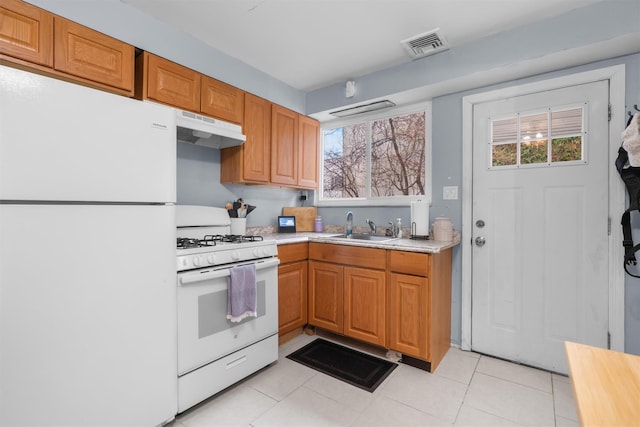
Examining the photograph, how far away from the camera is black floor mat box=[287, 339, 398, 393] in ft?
6.98

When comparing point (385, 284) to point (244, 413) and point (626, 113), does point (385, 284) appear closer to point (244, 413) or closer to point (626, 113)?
point (244, 413)

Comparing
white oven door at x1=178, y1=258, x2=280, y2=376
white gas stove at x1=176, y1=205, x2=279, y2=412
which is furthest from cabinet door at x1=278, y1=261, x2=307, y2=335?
white oven door at x1=178, y1=258, x2=280, y2=376

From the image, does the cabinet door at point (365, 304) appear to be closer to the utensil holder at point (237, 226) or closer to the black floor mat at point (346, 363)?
the black floor mat at point (346, 363)

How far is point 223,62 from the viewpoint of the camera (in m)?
2.62

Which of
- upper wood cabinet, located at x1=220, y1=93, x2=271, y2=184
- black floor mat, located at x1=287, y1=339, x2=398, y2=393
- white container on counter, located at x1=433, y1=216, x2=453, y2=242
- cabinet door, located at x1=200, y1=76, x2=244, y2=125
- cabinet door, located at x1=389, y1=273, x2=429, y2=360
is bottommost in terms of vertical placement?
black floor mat, located at x1=287, y1=339, x2=398, y2=393

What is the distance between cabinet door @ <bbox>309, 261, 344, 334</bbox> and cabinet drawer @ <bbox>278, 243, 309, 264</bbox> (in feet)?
0.38

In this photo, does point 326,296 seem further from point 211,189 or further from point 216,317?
point 211,189

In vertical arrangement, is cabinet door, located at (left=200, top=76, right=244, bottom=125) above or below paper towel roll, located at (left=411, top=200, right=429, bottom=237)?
above

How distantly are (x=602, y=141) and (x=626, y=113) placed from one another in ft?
0.66

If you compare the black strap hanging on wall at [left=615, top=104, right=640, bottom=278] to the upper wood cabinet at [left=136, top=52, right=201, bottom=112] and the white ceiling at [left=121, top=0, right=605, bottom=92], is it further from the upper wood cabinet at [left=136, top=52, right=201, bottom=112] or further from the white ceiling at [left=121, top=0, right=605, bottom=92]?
the upper wood cabinet at [left=136, top=52, right=201, bottom=112]

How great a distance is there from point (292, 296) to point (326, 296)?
306mm

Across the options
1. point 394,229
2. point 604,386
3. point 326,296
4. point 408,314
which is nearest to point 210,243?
point 326,296

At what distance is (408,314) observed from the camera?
89.0 inches

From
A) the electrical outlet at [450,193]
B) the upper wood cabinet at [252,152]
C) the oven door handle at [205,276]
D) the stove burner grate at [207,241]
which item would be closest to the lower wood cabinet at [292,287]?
the stove burner grate at [207,241]
